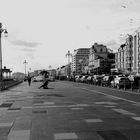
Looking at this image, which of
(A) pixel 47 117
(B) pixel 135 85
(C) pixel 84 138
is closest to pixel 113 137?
(C) pixel 84 138

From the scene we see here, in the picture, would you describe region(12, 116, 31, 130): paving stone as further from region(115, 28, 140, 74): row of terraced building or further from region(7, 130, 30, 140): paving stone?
region(115, 28, 140, 74): row of terraced building

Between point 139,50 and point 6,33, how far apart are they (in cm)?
9346

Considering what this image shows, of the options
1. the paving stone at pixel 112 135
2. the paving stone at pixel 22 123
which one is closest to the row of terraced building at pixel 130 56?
the paving stone at pixel 22 123

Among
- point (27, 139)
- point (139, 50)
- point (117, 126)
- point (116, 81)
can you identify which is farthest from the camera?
point (139, 50)

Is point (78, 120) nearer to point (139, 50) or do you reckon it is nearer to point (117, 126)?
point (117, 126)

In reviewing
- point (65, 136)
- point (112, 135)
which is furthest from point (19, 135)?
point (112, 135)

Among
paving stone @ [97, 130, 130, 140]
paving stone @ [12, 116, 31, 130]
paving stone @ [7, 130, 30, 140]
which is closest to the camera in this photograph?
paving stone @ [97, 130, 130, 140]

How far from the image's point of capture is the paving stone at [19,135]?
26.5 feet

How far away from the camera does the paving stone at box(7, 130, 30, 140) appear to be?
808 centimetres

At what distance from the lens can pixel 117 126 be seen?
9.69m

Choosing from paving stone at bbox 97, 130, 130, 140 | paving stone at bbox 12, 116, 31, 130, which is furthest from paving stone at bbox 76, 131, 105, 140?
paving stone at bbox 12, 116, 31, 130

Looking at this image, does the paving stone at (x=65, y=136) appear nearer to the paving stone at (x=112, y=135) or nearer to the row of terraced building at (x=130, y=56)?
the paving stone at (x=112, y=135)

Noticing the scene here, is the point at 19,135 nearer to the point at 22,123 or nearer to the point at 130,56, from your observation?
the point at 22,123

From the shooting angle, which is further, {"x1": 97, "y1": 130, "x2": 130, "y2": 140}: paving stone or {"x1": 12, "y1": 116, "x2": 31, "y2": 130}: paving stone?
{"x1": 12, "y1": 116, "x2": 31, "y2": 130}: paving stone
